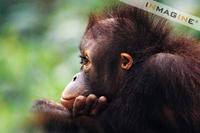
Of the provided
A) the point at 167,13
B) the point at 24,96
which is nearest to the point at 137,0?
the point at 167,13

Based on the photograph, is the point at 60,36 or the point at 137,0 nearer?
the point at 137,0

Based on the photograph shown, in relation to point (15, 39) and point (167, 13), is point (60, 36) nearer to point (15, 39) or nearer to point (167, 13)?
point (15, 39)

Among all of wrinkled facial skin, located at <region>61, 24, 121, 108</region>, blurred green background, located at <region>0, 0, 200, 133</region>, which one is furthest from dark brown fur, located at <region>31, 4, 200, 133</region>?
blurred green background, located at <region>0, 0, 200, 133</region>

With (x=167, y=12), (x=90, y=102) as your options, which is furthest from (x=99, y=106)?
(x=167, y=12)

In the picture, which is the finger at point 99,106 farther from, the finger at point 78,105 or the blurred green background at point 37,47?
the blurred green background at point 37,47

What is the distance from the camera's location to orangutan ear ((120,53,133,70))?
1.37 metres

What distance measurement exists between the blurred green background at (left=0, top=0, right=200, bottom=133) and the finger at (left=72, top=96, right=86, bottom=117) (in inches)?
4.6

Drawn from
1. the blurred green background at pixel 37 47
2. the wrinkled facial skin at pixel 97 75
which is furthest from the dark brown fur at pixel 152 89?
the blurred green background at pixel 37 47

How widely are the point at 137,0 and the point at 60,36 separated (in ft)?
0.60

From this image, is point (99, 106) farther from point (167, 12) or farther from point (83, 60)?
point (167, 12)

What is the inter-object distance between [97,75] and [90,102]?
55 millimetres

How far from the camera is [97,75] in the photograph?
1.40 meters

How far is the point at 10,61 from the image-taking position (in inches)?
61.1

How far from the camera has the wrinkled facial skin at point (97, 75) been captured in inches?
54.6
